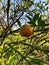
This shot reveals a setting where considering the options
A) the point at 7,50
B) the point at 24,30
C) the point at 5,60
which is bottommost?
the point at 5,60

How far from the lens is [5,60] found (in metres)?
1.37

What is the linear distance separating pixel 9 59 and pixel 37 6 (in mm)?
887

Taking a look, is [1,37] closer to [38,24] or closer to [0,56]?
[0,56]

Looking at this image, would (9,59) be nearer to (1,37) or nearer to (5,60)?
(5,60)

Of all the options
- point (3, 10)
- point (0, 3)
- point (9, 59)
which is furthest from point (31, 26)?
point (0, 3)

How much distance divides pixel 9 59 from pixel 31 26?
1.08ft

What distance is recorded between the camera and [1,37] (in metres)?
1.40

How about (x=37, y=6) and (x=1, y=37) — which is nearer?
(x=1, y=37)

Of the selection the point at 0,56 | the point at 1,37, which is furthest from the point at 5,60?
the point at 1,37

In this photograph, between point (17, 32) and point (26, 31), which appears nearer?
point (26, 31)

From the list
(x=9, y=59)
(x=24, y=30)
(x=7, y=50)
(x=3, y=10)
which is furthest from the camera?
(x=3, y=10)

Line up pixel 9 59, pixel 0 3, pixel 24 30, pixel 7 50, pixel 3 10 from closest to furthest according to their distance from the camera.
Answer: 1. pixel 24 30
2. pixel 7 50
3. pixel 9 59
4. pixel 3 10
5. pixel 0 3

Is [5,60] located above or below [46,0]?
below

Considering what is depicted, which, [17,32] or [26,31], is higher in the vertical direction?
[26,31]
